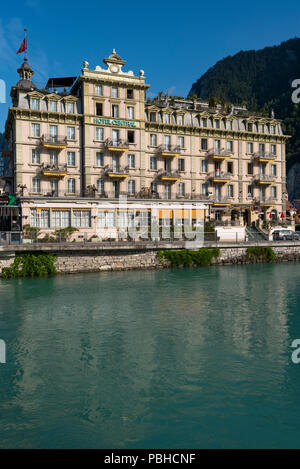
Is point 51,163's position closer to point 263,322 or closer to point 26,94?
point 26,94

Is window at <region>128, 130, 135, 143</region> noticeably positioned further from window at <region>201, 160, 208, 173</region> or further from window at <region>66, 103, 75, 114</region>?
window at <region>201, 160, 208, 173</region>

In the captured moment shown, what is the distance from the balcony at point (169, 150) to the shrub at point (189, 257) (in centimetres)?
1559

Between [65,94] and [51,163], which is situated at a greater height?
[65,94]

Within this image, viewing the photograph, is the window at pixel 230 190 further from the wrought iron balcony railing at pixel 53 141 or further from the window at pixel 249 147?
the wrought iron balcony railing at pixel 53 141

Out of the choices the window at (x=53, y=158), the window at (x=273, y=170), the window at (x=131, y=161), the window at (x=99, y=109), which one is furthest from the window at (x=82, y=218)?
the window at (x=273, y=170)

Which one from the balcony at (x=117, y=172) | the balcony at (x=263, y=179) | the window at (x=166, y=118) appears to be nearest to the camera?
the balcony at (x=117, y=172)

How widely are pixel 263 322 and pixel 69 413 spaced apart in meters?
10.1

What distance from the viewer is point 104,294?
23516 mm

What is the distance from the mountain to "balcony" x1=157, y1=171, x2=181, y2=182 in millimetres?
78809

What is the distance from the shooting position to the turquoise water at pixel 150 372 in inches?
328

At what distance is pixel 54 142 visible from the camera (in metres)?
41.6

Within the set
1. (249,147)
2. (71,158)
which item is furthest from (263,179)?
(71,158)

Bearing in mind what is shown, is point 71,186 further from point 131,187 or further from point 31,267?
point 31,267
